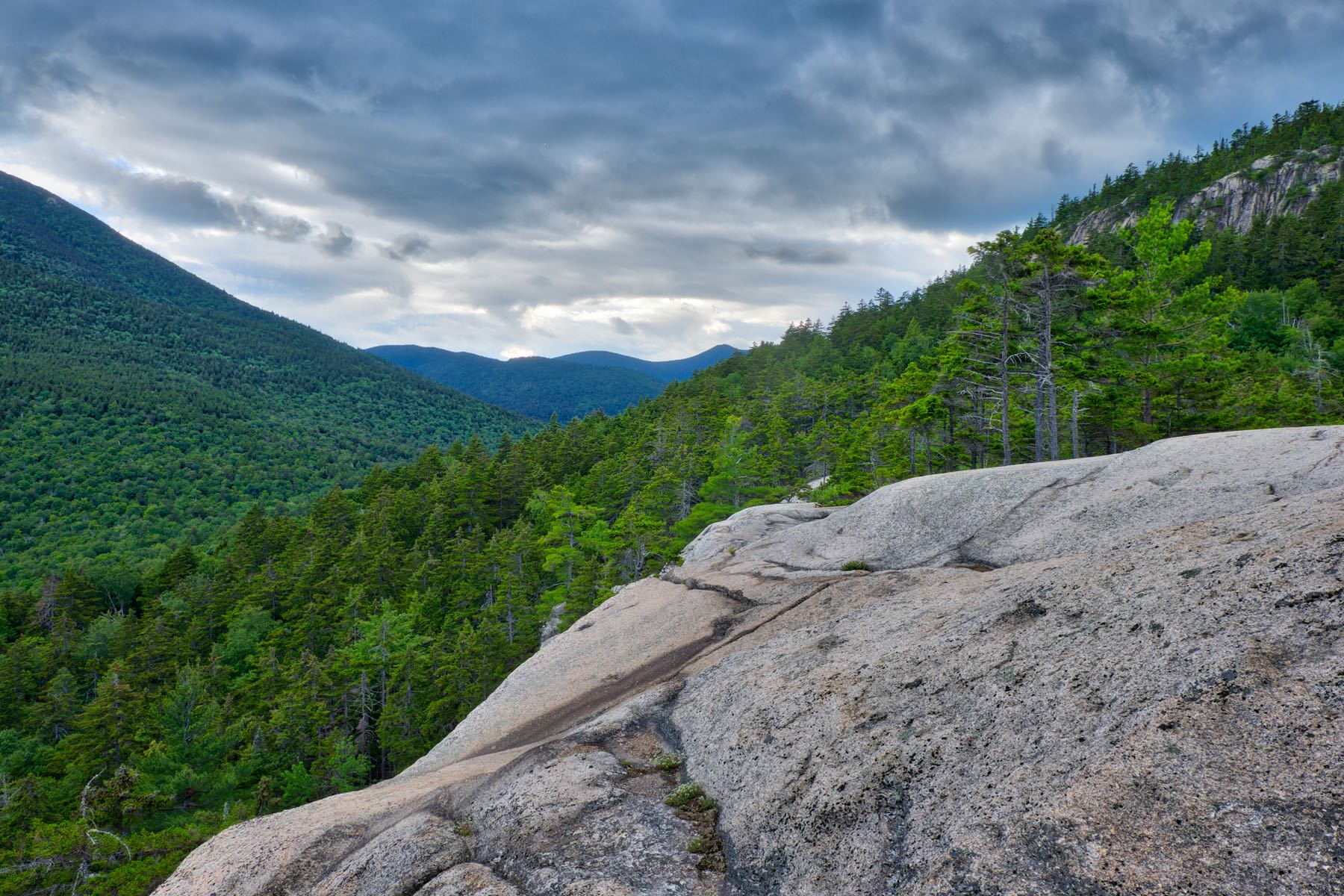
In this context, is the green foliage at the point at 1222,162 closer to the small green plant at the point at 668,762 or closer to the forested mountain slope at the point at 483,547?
the forested mountain slope at the point at 483,547

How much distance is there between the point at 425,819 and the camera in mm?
9641

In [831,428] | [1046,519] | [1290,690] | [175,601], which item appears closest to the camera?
[1290,690]

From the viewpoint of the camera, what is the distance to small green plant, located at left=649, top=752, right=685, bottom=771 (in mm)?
10141

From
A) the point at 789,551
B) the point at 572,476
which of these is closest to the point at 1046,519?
the point at 789,551

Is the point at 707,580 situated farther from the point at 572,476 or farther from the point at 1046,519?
the point at 572,476

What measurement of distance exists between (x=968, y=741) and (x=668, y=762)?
503 centimetres

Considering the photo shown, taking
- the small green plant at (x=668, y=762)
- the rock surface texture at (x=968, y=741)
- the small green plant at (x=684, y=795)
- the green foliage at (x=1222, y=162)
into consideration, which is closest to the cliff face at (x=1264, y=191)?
the green foliage at (x=1222, y=162)

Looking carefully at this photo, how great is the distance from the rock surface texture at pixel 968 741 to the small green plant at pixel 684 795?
6 cm

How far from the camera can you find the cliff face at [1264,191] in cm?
11000

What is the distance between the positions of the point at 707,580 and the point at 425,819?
1096cm

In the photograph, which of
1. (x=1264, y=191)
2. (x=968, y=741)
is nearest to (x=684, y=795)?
(x=968, y=741)

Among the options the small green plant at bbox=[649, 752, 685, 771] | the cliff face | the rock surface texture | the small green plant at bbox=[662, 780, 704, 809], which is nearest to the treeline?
the rock surface texture

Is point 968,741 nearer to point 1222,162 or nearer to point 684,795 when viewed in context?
point 684,795

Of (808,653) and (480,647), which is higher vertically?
(808,653)
